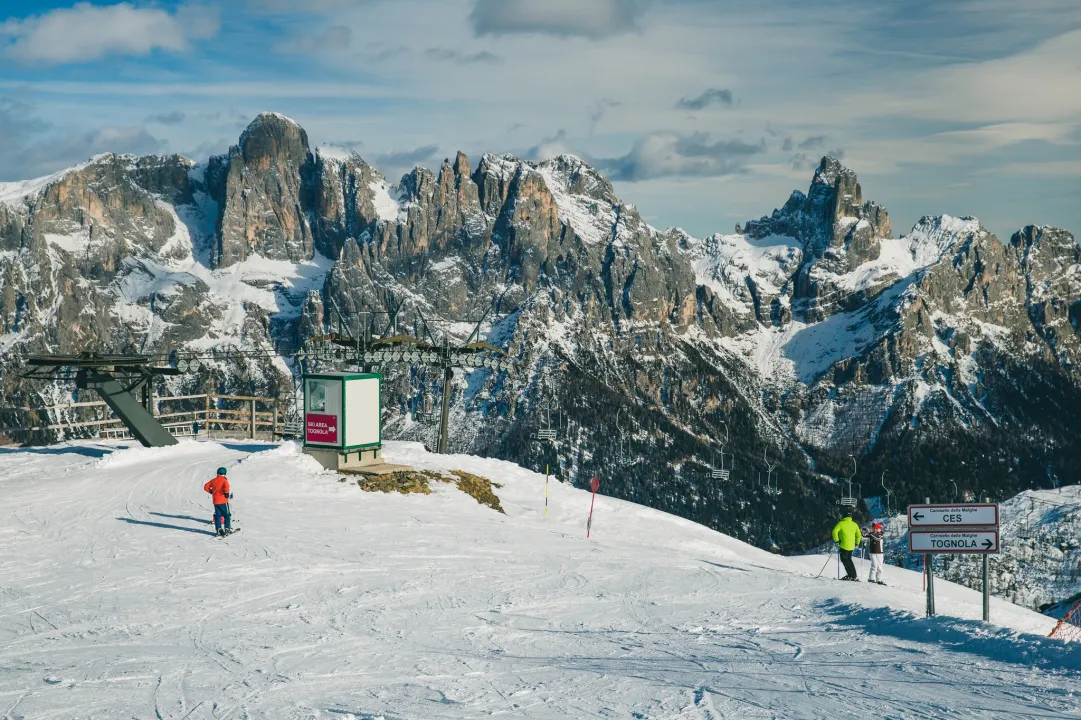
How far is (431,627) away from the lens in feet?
62.6

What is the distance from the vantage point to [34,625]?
18891mm

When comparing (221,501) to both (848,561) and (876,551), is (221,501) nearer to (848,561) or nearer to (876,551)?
(848,561)

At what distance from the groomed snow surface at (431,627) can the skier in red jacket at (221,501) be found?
35 centimetres

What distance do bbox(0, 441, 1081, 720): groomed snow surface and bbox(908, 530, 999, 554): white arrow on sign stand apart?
1.41 metres

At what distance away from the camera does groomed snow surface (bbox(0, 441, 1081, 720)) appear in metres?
14.2

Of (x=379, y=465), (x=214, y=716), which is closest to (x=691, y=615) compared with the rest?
(x=214, y=716)

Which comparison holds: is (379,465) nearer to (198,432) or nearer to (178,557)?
(178,557)

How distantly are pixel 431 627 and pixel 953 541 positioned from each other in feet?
34.7

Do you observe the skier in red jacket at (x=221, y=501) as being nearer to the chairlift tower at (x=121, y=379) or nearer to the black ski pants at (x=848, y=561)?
the chairlift tower at (x=121, y=379)

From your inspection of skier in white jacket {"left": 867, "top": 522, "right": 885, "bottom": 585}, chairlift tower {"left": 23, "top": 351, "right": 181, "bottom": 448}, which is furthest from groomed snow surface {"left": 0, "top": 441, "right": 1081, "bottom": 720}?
chairlift tower {"left": 23, "top": 351, "right": 181, "bottom": 448}

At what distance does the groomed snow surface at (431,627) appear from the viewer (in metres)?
14.2

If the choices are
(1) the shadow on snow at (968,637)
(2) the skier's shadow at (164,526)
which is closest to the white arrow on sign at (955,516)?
(1) the shadow on snow at (968,637)

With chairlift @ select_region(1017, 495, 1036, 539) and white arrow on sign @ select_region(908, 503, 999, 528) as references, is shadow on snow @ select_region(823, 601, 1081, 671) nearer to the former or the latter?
white arrow on sign @ select_region(908, 503, 999, 528)

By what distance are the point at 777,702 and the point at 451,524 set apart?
18.5 meters
